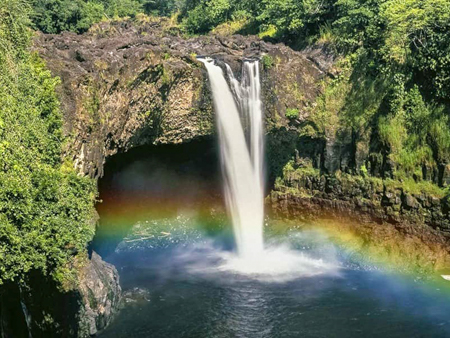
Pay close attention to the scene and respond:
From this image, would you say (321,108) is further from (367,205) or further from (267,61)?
(367,205)

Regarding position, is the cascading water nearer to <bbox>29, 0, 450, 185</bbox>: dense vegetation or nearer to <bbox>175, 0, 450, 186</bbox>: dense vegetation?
<bbox>175, 0, 450, 186</bbox>: dense vegetation

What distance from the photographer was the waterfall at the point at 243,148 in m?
18.5

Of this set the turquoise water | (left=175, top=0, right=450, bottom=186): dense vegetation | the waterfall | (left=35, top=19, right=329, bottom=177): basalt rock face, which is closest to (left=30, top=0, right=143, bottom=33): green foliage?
(left=35, top=19, right=329, bottom=177): basalt rock face

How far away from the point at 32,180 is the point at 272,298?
8.12 metres

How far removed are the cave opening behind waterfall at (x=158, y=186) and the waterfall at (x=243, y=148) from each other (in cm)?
76

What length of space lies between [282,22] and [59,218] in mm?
19369

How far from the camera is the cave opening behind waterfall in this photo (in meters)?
19.6

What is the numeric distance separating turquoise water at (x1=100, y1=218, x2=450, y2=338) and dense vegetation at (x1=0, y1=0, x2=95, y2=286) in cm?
386

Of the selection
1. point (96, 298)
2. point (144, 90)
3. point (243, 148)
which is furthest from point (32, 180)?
point (243, 148)

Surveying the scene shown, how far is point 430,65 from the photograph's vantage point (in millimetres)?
17156

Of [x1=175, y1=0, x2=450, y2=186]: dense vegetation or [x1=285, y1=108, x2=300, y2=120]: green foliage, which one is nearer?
[x1=175, y1=0, x2=450, y2=186]: dense vegetation

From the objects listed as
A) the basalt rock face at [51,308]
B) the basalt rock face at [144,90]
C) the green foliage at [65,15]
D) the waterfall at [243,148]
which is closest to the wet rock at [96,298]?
the basalt rock face at [51,308]

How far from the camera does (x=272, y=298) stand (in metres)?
14.3

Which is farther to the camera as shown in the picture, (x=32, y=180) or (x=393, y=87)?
(x=393, y=87)
